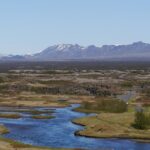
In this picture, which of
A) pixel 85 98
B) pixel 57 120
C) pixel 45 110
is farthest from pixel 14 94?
pixel 57 120

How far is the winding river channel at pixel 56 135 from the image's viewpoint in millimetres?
77000

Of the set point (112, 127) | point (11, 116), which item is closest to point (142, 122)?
point (112, 127)

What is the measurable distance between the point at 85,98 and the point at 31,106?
22696 millimetres

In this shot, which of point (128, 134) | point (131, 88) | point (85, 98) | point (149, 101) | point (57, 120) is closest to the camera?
point (128, 134)

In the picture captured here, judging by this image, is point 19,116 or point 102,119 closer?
point 102,119

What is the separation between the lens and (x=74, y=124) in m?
96.9

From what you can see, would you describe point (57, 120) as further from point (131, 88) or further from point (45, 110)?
point (131, 88)

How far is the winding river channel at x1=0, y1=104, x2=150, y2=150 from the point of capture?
253 ft

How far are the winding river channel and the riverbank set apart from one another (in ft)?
6.44

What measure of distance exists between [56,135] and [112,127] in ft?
35.7

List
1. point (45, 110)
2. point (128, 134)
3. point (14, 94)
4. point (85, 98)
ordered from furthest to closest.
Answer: point (14, 94) → point (85, 98) → point (45, 110) → point (128, 134)

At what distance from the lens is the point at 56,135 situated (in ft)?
281

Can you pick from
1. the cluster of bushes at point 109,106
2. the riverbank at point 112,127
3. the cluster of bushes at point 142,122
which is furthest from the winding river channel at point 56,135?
the cluster of bushes at point 109,106

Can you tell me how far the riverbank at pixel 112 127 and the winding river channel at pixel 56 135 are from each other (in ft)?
6.44
